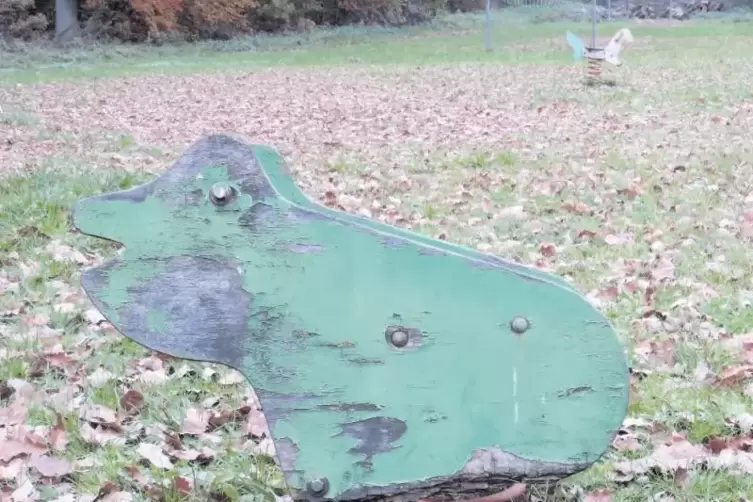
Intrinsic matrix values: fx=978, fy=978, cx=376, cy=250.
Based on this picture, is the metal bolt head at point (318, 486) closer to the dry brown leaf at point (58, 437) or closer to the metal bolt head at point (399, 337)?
the metal bolt head at point (399, 337)

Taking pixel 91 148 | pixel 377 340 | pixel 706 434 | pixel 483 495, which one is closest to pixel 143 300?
pixel 377 340

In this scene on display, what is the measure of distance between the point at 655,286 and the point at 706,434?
5.45ft

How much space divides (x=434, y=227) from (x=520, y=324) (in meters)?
4.12

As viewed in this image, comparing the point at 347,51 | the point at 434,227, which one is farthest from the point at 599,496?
the point at 347,51

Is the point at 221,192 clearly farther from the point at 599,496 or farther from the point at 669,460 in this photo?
the point at 669,460

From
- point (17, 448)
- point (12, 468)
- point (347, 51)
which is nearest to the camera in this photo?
point (12, 468)

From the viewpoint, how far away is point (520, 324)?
2125 mm

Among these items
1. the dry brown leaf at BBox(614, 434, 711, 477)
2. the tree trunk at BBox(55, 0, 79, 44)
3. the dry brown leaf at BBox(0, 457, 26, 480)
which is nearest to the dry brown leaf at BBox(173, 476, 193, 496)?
the dry brown leaf at BBox(0, 457, 26, 480)

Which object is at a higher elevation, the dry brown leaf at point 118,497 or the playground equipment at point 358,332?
the playground equipment at point 358,332

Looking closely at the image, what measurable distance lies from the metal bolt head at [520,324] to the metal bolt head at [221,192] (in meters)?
0.68

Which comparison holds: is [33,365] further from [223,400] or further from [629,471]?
[629,471]

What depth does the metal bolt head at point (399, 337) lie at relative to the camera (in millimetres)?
2174

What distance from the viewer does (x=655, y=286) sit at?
178 inches

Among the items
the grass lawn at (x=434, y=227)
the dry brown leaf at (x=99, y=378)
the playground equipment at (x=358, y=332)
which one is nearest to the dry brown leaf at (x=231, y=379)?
the grass lawn at (x=434, y=227)
